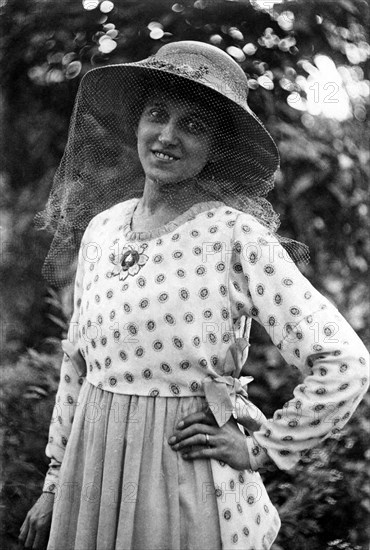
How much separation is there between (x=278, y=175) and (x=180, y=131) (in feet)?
1.40

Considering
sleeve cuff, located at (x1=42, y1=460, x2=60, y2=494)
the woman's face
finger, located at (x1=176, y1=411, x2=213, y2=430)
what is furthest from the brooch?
sleeve cuff, located at (x1=42, y1=460, x2=60, y2=494)

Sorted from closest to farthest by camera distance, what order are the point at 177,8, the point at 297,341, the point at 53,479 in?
the point at 297,341
the point at 53,479
the point at 177,8

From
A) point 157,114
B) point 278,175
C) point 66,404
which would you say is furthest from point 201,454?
point 278,175

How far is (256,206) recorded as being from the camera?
1.21m

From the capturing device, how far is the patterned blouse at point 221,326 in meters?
1.03

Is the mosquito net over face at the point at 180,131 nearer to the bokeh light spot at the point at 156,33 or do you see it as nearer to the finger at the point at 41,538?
Result: the bokeh light spot at the point at 156,33

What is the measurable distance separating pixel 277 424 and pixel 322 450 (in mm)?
436

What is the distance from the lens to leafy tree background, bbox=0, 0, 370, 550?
1.40 m

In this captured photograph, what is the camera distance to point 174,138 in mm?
1074

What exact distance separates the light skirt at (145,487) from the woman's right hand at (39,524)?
0.56 feet

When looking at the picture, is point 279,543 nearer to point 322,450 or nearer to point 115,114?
point 322,450

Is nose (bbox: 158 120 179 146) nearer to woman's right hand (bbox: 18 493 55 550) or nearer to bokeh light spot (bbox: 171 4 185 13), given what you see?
bokeh light spot (bbox: 171 4 185 13)

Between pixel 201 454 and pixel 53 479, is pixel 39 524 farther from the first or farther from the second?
pixel 201 454

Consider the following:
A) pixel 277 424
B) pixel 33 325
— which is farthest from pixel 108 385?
pixel 33 325
